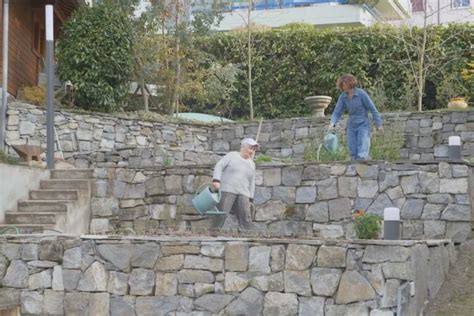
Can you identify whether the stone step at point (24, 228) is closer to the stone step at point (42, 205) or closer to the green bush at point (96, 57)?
the stone step at point (42, 205)

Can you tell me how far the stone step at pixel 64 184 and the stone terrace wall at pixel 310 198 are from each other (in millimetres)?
216

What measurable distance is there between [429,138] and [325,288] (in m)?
8.68

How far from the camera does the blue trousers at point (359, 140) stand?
10.4 metres

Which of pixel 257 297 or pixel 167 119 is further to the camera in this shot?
pixel 167 119

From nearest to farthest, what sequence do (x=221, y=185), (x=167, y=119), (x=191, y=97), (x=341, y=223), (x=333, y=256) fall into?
1. (x=333, y=256)
2. (x=221, y=185)
3. (x=341, y=223)
4. (x=167, y=119)
5. (x=191, y=97)

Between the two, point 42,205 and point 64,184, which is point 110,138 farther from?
point 42,205

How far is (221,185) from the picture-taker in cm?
934

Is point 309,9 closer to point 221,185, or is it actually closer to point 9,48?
point 9,48

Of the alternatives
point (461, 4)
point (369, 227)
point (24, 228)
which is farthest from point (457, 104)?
point (461, 4)

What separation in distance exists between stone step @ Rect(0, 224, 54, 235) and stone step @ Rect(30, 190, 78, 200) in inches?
34.6

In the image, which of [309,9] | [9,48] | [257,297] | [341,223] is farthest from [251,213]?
[309,9]

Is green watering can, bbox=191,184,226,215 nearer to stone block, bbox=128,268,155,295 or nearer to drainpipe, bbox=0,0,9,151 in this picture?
stone block, bbox=128,268,155,295

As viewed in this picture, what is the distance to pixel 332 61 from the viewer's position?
1925 cm

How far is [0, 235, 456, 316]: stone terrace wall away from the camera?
6883 millimetres
